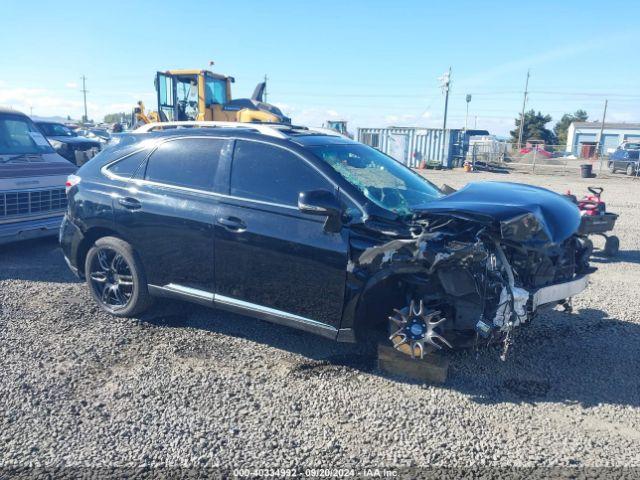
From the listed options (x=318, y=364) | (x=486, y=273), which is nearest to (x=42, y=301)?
(x=318, y=364)

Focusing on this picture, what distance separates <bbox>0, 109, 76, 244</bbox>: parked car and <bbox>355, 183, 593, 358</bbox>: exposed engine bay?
5.47 m

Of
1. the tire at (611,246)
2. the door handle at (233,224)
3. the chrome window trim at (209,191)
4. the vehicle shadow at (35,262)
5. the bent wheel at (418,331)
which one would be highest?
the chrome window trim at (209,191)

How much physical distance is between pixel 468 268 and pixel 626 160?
28.2m

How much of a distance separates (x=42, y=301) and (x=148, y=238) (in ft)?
5.47

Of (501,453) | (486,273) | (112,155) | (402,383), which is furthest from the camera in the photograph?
(112,155)

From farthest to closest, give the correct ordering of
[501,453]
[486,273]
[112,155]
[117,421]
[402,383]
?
[112,155], [402,383], [486,273], [117,421], [501,453]

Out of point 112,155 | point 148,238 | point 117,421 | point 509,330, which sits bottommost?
point 117,421

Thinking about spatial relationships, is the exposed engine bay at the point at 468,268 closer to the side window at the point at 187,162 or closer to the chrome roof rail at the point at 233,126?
the chrome roof rail at the point at 233,126

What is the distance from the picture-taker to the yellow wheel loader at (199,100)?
1572 cm

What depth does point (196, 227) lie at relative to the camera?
14.7 feet

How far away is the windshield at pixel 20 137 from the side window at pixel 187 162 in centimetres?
425

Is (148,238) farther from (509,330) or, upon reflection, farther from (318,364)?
(509,330)

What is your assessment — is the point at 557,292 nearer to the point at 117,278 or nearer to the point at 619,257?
the point at 117,278

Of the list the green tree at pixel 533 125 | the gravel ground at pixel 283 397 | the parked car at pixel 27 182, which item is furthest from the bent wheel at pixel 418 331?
the green tree at pixel 533 125
